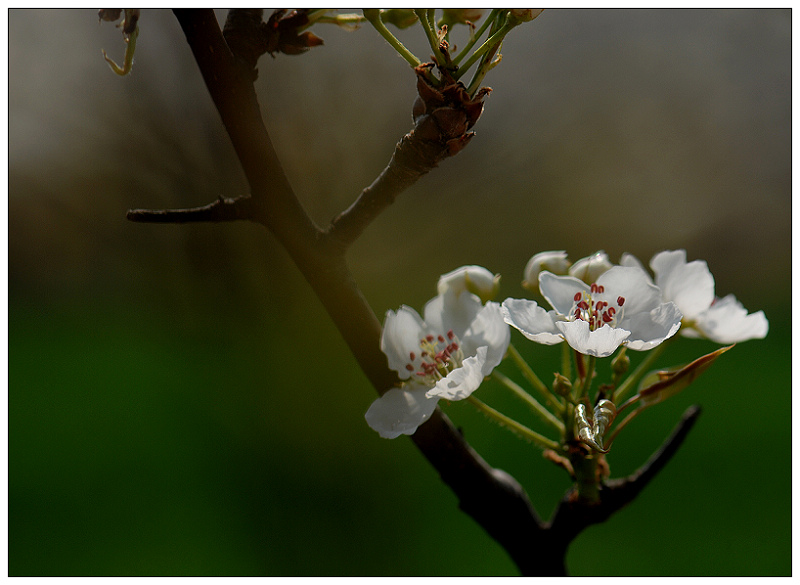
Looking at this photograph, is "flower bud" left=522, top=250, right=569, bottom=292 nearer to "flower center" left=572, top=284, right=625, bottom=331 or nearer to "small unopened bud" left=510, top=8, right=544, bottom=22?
"flower center" left=572, top=284, right=625, bottom=331

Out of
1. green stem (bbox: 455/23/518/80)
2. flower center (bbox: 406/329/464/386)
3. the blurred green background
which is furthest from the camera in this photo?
the blurred green background

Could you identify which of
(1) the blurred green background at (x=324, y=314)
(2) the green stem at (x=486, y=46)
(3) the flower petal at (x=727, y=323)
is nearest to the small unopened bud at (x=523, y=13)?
(2) the green stem at (x=486, y=46)

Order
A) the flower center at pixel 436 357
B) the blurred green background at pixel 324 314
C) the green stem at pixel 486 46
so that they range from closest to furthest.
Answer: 1. the green stem at pixel 486 46
2. the flower center at pixel 436 357
3. the blurred green background at pixel 324 314

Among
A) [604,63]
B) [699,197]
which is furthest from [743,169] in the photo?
[604,63]

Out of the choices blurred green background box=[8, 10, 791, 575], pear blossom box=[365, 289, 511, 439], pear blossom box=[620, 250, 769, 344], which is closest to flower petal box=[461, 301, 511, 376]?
pear blossom box=[365, 289, 511, 439]

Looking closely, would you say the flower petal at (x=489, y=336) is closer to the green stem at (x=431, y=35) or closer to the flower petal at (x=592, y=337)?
the flower petal at (x=592, y=337)

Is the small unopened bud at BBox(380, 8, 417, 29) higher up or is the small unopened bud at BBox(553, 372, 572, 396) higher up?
the small unopened bud at BBox(380, 8, 417, 29)

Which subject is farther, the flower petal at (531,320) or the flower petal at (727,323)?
the flower petal at (727,323)
